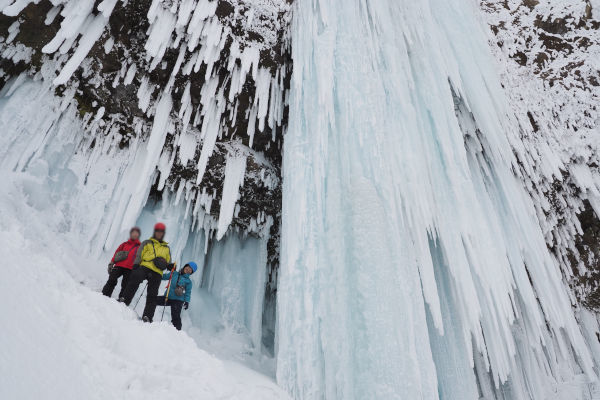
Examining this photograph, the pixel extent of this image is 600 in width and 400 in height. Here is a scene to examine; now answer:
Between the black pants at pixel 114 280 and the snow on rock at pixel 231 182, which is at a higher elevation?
the black pants at pixel 114 280

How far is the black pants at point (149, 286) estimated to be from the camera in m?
3.96

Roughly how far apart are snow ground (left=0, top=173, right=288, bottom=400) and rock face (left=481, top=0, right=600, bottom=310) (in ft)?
24.3

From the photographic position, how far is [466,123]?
7.09 meters

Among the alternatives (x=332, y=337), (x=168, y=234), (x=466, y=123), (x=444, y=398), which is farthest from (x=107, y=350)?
(x=466, y=123)

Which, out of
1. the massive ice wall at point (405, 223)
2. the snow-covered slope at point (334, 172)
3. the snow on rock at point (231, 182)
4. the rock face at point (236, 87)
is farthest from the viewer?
the snow on rock at point (231, 182)

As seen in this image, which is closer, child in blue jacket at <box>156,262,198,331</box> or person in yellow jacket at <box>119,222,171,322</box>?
person in yellow jacket at <box>119,222,171,322</box>

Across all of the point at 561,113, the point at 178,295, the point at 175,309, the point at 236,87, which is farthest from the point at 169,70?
the point at 561,113

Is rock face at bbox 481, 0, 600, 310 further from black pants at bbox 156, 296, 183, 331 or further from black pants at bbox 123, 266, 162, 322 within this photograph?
black pants at bbox 123, 266, 162, 322

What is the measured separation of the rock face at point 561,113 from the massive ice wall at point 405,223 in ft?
2.18

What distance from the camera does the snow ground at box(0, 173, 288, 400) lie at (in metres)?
1.64

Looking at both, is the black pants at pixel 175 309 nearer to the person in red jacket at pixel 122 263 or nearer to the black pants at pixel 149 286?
the person in red jacket at pixel 122 263

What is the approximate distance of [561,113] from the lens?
771cm

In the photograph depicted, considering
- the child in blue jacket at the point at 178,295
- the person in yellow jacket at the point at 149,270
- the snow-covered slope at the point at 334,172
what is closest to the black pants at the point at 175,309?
the child in blue jacket at the point at 178,295

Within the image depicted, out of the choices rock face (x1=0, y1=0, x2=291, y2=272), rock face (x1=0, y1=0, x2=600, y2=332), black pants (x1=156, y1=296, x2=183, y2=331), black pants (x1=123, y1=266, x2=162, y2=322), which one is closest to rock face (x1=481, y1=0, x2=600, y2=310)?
rock face (x1=0, y1=0, x2=600, y2=332)
